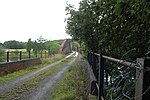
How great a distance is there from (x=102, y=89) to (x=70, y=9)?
263 inches

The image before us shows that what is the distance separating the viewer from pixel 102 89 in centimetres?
363

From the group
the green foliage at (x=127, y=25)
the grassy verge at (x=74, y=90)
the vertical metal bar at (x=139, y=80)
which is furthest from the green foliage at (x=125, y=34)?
the grassy verge at (x=74, y=90)

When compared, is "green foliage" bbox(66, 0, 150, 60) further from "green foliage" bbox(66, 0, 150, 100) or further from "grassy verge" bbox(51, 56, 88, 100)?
"grassy verge" bbox(51, 56, 88, 100)

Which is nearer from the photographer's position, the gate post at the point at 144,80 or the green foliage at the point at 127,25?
the gate post at the point at 144,80

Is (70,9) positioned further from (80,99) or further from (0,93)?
(80,99)

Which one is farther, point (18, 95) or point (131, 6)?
point (18, 95)

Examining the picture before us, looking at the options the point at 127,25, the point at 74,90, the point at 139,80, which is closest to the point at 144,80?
the point at 139,80

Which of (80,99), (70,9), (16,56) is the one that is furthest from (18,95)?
(16,56)

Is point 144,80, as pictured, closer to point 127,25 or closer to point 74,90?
point 127,25

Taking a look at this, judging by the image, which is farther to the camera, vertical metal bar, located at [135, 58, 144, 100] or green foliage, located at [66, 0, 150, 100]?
green foliage, located at [66, 0, 150, 100]

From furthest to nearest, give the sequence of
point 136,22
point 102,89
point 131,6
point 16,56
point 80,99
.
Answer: point 16,56 → point 80,99 → point 102,89 → point 136,22 → point 131,6

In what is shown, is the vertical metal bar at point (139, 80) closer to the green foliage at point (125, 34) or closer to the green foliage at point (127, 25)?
the green foliage at point (125, 34)

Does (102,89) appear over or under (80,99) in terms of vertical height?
over

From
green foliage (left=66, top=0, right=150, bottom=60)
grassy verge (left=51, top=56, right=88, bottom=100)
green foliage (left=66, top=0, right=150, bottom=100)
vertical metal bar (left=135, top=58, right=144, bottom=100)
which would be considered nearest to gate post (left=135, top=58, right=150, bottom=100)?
vertical metal bar (left=135, top=58, right=144, bottom=100)
